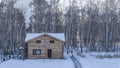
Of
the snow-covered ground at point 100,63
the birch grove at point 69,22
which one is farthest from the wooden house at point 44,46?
the birch grove at point 69,22

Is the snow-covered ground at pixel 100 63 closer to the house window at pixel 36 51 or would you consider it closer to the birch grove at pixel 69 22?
the house window at pixel 36 51

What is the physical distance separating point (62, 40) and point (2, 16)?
2163 centimetres

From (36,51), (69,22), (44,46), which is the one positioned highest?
(69,22)

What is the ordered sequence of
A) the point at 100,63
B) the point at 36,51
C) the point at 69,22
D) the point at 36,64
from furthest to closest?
the point at 69,22 < the point at 36,51 < the point at 100,63 < the point at 36,64

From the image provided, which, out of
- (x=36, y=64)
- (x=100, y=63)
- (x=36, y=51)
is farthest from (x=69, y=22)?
(x=36, y=64)

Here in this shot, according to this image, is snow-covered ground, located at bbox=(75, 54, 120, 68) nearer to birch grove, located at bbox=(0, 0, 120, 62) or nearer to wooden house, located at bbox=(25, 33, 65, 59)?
wooden house, located at bbox=(25, 33, 65, 59)

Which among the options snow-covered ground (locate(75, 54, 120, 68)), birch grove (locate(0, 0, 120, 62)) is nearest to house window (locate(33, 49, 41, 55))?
snow-covered ground (locate(75, 54, 120, 68))

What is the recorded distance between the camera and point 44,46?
155 feet

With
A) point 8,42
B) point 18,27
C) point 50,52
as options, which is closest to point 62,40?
point 50,52

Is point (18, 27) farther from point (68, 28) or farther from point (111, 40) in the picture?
point (111, 40)

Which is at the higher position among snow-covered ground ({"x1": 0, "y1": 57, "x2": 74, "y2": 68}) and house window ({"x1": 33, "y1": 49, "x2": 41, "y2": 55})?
house window ({"x1": 33, "y1": 49, "x2": 41, "y2": 55})

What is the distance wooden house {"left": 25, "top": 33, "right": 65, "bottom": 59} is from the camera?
4672cm

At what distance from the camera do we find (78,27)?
244ft

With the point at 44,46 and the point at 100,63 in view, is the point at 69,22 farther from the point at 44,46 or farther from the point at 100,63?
the point at 100,63
